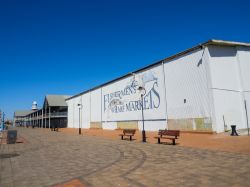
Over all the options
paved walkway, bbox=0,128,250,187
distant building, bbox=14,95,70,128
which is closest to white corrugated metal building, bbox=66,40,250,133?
paved walkway, bbox=0,128,250,187

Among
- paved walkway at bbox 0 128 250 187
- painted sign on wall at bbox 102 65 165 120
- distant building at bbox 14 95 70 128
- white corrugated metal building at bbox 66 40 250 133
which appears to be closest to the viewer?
paved walkway at bbox 0 128 250 187

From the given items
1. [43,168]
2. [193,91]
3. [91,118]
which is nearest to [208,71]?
[193,91]

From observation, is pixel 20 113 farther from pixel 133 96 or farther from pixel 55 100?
pixel 133 96

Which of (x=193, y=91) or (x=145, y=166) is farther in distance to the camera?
(x=193, y=91)

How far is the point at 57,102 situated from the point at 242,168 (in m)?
63.4

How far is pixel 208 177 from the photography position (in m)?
6.14

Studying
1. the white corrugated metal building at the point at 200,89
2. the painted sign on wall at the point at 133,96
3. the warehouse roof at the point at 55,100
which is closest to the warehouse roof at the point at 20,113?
the warehouse roof at the point at 55,100

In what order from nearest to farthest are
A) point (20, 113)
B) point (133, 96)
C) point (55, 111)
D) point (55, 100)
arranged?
point (133, 96), point (55, 100), point (55, 111), point (20, 113)

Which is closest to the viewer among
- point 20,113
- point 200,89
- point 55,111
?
point 200,89

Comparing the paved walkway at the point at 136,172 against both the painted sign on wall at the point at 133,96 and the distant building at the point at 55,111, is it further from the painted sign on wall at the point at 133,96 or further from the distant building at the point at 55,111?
the distant building at the point at 55,111

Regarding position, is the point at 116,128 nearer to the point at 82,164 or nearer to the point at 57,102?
the point at 82,164

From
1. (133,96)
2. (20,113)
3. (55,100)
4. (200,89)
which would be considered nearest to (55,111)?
(55,100)

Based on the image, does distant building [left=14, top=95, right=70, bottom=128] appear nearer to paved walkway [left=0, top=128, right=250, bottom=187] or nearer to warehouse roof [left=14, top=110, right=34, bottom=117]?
paved walkway [left=0, top=128, right=250, bottom=187]

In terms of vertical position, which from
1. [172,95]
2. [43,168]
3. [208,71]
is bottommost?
[43,168]
